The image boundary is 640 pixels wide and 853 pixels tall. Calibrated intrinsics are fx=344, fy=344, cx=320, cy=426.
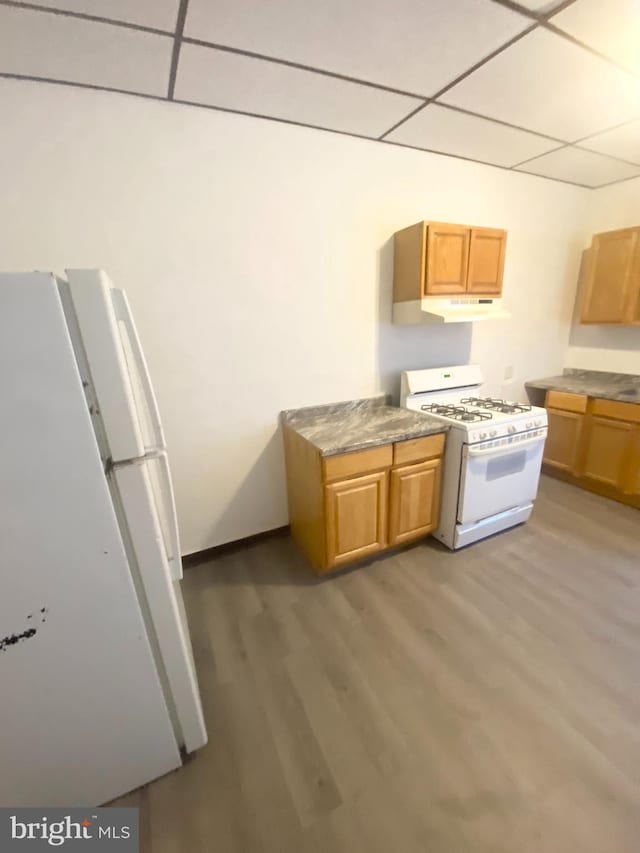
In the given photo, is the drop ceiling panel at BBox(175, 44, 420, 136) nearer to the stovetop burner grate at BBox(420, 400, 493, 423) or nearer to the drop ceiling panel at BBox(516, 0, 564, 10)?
the drop ceiling panel at BBox(516, 0, 564, 10)

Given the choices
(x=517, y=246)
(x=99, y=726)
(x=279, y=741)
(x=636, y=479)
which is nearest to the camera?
(x=99, y=726)

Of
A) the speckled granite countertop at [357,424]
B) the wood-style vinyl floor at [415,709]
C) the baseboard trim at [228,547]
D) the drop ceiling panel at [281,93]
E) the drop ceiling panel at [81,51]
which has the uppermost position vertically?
the drop ceiling panel at [281,93]

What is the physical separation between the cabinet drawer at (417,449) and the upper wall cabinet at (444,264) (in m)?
0.78

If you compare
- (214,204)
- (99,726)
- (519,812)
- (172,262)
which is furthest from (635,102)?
(99,726)

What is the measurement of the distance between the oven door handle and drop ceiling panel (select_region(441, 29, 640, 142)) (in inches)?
73.0

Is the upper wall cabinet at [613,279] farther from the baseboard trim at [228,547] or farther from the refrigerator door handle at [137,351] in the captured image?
the refrigerator door handle at [137,351]

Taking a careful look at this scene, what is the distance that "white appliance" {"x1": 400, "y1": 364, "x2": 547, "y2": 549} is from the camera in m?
2.20

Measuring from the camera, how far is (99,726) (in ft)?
3.62

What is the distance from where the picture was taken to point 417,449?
2197 mm

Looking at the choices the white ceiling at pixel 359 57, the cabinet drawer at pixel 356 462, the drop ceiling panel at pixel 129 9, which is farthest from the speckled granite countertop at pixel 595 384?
the drop ceiling panel at pixel 129 9

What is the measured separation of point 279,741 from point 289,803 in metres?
0.19

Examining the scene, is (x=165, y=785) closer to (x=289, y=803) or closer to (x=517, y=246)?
(x=289, y=803)

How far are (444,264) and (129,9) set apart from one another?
1860mm

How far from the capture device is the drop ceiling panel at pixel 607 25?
125 cm
